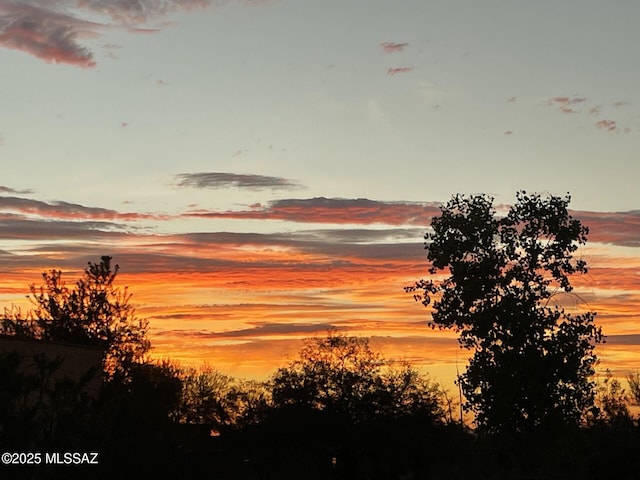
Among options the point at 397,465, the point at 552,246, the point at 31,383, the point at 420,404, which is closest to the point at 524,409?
the point at 552,246

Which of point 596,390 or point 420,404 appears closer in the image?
point 596,390

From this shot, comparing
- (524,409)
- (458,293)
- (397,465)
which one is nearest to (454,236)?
(458,293)

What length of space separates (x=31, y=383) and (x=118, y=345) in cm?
4646

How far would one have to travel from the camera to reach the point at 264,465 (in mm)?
68438

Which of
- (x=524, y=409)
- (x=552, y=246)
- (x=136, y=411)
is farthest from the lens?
(x=136, y=411)

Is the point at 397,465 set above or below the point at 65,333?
below

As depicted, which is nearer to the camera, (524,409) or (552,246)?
(524,409)

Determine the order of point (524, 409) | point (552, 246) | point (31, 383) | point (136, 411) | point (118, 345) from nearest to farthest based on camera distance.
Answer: point (31, 383) → point (524, 409) → point (552, 246) → point (136, 411) → point (118, 345)

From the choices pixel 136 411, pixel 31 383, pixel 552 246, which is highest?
pixel 552 246

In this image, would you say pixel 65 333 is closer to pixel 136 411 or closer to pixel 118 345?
pixel 118 345

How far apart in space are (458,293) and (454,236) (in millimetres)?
3312

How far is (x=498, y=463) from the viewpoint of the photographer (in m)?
68.5

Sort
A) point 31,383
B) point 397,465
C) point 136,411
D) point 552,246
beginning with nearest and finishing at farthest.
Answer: point 31,383 < point 552,246 < point 136,411 < point 397,465

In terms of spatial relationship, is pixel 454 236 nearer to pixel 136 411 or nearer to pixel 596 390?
pixel 596 390
